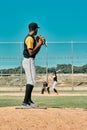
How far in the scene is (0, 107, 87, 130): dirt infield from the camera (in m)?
8.51

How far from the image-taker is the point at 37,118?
888 centimetres

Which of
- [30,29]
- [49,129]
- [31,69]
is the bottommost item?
[49,129]

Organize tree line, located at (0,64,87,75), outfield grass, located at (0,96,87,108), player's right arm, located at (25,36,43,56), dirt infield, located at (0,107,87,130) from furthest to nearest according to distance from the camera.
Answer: tree line, located at (0,64,87,75) → outfield grass, located at (0,96,87,108) → player's right arm, located at (25,36,43,56) → dirt infield, located at (0,107,87,130)

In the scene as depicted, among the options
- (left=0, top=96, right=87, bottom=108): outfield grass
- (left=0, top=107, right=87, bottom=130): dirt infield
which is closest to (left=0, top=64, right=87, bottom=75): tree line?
(left=0, top=96, right=87, bottom=108): outfield grass

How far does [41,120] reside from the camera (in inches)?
345

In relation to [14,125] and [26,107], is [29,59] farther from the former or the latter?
[14,125]

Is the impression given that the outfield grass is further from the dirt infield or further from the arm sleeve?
the dirt infield

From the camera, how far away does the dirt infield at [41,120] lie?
851 cm

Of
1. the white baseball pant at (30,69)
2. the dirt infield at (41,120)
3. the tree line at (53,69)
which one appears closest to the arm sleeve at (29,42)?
the white baseball pant at (30,69)

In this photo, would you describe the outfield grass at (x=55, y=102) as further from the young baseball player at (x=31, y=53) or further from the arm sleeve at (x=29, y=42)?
the arm sleeve at (x=29, y=42)

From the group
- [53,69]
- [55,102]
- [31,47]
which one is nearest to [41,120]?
[31,47]

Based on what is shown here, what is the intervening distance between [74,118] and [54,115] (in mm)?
397

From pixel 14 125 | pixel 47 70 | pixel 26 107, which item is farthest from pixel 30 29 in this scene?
pixel 47 70

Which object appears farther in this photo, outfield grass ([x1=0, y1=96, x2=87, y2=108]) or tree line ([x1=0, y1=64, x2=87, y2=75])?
tree line ([x1=0, y1=64, x2=87, y2=75])
